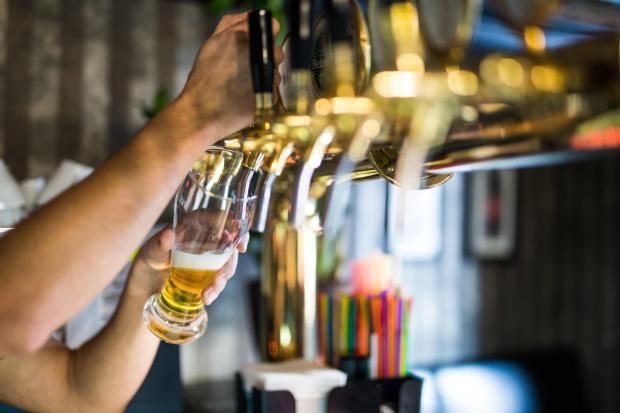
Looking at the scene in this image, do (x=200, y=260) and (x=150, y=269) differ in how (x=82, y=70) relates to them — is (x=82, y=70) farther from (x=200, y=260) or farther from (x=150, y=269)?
(x=200, y=260)

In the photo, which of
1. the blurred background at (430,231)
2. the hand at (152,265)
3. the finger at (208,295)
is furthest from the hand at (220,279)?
the blurred background at (430,231)

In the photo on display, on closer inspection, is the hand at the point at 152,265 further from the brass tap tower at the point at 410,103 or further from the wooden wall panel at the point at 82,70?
the wooden wall panel at the point at 82,70

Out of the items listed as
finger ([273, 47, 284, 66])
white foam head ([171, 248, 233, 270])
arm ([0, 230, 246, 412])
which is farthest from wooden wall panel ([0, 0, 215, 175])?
finger ([273, 47, 284, 66])

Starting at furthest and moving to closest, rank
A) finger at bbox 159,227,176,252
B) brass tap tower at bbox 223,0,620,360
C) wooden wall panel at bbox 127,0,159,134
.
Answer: wooden wall panel at bbox 127,0,159,134
finger at bbox 159,227,176,252
brass tap tower at bbox 223,0,620,360

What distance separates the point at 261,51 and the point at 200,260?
0.31 metres

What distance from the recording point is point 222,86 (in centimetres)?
71

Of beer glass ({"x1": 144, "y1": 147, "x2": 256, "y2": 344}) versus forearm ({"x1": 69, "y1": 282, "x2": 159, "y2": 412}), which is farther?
forearm ({"x1": 69, "y1": 282, "x2": 159, "y2": 412})

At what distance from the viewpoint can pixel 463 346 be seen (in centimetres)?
392

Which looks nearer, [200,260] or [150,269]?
[200,260]

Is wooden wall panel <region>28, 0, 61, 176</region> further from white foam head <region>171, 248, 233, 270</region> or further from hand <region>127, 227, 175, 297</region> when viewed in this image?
white foam head <region>171, 248, 233, 270</region>

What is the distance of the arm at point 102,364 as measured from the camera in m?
1.12

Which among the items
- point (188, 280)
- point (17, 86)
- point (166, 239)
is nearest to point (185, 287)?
point (188, 280)

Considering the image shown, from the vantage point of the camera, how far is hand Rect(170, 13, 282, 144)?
698 millimetres

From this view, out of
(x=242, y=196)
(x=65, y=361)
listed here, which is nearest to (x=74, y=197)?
(x=242, y=196)
